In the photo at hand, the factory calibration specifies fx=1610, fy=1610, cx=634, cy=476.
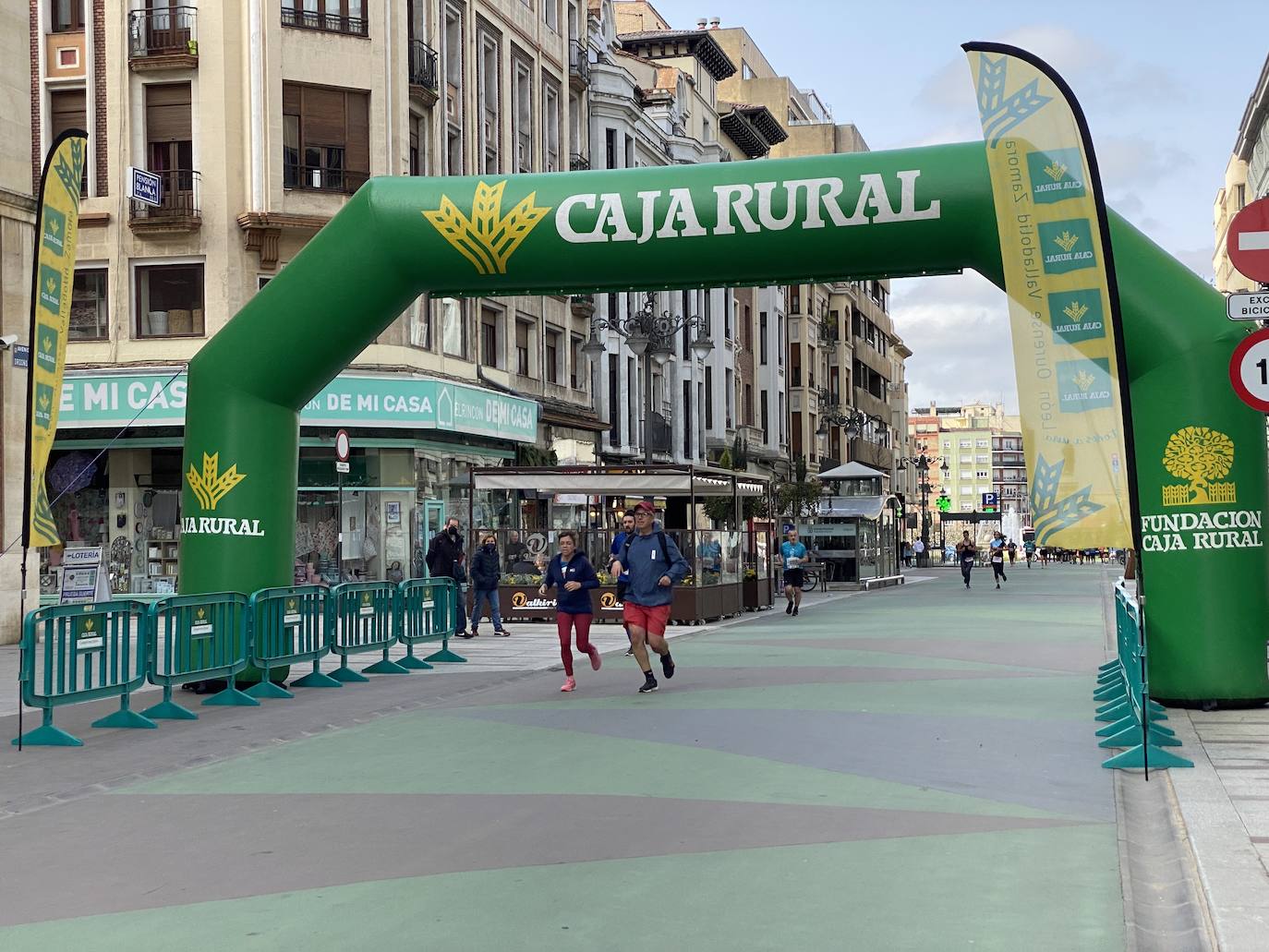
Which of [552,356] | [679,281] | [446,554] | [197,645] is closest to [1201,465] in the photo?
[679,281]

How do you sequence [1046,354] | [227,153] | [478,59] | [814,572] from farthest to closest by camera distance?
[814,572] < [478,59] < [227,153] < [1046,354]

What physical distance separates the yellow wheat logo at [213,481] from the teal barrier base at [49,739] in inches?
147

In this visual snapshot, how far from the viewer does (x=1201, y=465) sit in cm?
1301

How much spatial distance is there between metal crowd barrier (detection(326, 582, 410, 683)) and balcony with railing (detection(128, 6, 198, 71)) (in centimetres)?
1793

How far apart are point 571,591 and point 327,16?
20.7 m

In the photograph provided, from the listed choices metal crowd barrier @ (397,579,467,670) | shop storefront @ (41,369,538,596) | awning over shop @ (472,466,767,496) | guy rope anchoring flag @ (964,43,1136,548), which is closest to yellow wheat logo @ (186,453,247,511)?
metal crowd barrier @ (397,579,467,670)

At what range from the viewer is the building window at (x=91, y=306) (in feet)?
106

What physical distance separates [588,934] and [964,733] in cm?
634

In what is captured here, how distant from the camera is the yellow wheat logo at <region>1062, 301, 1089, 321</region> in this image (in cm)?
1054

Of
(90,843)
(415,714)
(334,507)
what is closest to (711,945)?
(90,843)

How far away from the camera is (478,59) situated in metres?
39.3

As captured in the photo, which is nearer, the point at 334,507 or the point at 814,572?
the point at 334,507

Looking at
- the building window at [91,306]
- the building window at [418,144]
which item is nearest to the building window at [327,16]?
the building window at [418,144]

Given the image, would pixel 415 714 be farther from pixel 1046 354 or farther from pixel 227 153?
pixel 227 153
